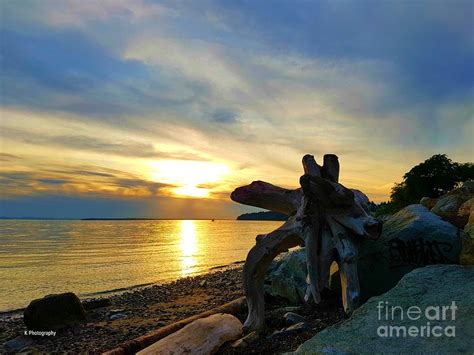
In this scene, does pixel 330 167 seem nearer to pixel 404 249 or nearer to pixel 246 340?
pixel 404 249

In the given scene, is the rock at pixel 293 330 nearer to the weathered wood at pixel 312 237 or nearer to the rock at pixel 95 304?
the weathered wood at pixel 312 237

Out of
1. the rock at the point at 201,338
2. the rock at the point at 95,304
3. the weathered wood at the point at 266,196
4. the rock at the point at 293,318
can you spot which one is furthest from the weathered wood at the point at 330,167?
the rock at the point at 95,304

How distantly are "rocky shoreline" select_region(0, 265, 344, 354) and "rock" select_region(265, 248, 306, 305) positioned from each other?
289 mm

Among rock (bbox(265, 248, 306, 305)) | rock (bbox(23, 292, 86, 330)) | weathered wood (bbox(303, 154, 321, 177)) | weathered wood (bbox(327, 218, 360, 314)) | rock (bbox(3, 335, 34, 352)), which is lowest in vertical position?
rock (bbox(3, 335, 34, 352))

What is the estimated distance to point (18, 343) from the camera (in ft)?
38.8

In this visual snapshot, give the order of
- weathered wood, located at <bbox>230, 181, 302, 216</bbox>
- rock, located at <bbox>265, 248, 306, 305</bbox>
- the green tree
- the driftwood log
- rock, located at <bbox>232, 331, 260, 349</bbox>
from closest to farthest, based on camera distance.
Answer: rock, located at <bbox>232, 331, 260, 349</bbox> < the driftwood log < weathered wood, located at <bbox>230, 181, 302, 216</bbox> < rock, located at <bbox>265, 248, 306, 305</bbox> < the green tree

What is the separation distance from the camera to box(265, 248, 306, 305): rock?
33.6ft

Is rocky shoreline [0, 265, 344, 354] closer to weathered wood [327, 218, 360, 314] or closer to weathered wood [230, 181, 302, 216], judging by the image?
weathered wood [327, 218, 360, 314]

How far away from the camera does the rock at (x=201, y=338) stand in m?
6.65

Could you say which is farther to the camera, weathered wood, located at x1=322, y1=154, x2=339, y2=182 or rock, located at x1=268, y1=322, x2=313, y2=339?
weathered wood, located at x1=322, y1=154, x2=339, y2=182

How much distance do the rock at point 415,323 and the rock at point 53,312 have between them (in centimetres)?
1127

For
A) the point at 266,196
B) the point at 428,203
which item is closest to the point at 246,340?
the point at 266,196

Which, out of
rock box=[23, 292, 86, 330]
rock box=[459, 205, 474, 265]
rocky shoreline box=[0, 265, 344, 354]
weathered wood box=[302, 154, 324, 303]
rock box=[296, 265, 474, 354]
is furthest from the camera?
rock box=[23, 292, 86, 330]

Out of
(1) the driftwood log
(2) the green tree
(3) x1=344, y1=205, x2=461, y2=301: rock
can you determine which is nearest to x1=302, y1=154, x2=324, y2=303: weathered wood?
(1) the driftwood log
